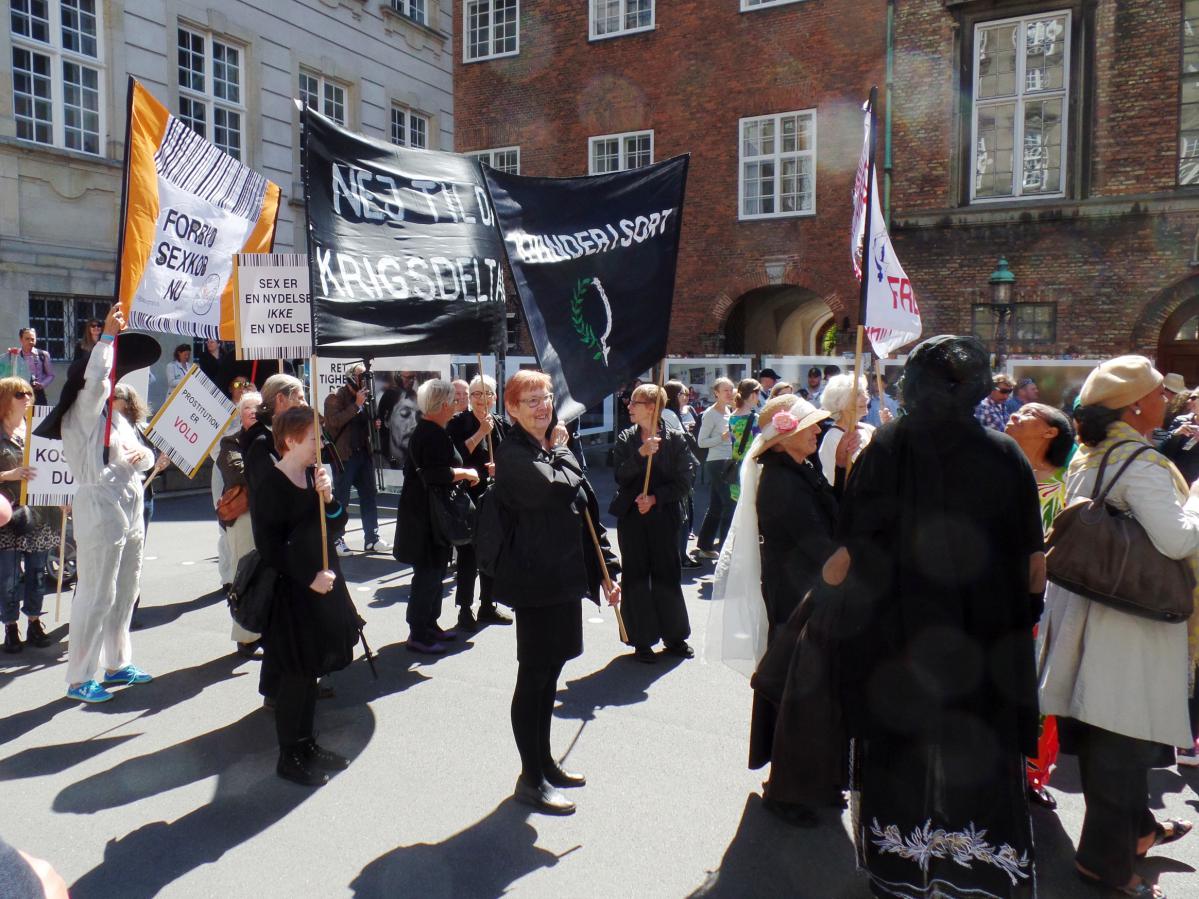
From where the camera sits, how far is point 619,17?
68.7ft

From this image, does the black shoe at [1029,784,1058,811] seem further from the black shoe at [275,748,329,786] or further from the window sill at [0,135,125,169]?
the window sill at [0,135,125,169]

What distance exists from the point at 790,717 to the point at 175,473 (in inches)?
496


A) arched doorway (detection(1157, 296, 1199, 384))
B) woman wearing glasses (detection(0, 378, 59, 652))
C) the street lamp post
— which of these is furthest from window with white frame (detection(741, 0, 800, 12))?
woman wearing glasses (detection(0, 378, 59, 652))

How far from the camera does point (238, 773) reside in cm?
434

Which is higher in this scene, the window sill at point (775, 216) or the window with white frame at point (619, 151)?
the window with white frame at point (619, 151)

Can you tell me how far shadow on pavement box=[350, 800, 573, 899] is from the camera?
11.1 feet

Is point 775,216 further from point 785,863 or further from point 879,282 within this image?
point 785,863

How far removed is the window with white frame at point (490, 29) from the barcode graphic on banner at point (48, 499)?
1867cm

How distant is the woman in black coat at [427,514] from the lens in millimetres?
6227

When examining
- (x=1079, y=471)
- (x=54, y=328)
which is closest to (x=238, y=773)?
(x=1079, y=471)

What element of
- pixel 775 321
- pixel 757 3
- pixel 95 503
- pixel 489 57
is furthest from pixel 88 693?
pixel 489 57

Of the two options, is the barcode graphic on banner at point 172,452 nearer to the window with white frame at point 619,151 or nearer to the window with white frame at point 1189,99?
the window with white frame at point 619,151

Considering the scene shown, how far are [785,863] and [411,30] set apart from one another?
72.9ft

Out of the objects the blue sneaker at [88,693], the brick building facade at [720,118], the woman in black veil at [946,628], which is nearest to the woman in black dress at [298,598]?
the blue sneaker at [88,693]
